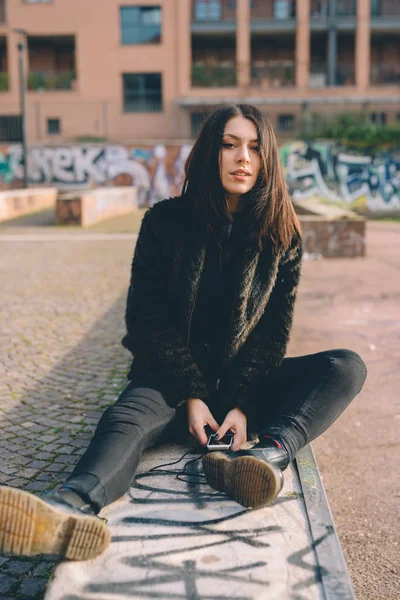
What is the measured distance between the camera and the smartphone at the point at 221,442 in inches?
99.9

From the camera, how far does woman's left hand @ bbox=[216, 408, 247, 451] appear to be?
2.56 meters

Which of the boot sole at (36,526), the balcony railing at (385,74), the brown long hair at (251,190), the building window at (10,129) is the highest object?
the balcony railing at (385,74)

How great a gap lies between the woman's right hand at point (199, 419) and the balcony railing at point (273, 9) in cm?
3615

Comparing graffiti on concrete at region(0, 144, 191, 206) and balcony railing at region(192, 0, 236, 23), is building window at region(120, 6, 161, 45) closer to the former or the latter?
balcony railing at region(192, 0, 236, 23)

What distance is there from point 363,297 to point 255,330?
16.5 feet

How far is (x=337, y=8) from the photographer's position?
116 ft

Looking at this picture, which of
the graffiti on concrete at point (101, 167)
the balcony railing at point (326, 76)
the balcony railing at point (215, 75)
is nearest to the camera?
the graffiti on concrete at point (101, 167)

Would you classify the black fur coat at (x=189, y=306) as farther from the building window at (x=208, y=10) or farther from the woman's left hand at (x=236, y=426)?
the building window at (x=208, y=10)

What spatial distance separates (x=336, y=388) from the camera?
2.64 meters

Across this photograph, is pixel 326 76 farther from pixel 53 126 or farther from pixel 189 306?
pixel 189 306

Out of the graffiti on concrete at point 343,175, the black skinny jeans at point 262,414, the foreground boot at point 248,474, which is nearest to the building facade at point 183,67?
the graffiti on concrete at point 343,175

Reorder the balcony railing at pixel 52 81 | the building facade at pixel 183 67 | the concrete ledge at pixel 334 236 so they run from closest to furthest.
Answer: the concrete ledge at pixel 334 236 < the building facade at pixel 183 67 < the balcony railing at pixel 52 81

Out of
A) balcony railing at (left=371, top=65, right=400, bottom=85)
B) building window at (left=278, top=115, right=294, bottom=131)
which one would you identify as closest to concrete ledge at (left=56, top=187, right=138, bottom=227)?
building window at (left=278, top=115, right=294, bottom=131)

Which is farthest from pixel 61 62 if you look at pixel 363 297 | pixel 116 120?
pixel 363 297
